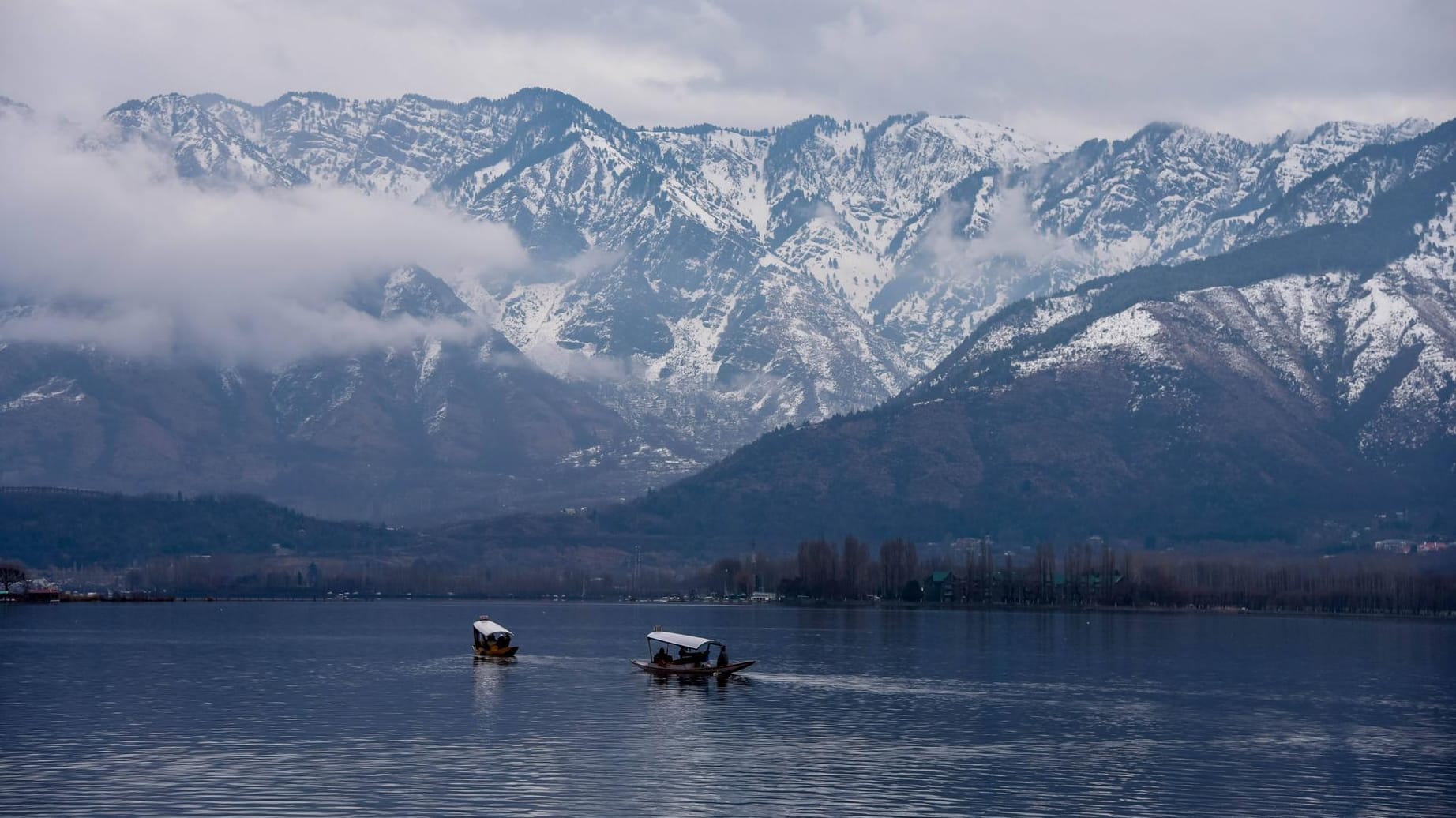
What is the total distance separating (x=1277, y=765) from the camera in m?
134

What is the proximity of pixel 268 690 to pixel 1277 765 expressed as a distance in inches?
3707

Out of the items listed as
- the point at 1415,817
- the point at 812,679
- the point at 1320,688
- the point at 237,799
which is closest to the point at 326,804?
the point at 237,799

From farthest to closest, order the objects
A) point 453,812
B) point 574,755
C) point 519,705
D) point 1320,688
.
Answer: point 1320,688 < point 519,705 < point 574,755 < point 453,812

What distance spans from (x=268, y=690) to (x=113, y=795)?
6740 cm

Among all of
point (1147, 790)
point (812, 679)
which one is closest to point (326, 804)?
point (1147, 790)

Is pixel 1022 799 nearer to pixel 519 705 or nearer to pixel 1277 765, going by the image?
pixel 1277 765

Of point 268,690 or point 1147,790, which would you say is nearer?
point 1147,790

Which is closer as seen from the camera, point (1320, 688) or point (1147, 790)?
point (1147, 790)

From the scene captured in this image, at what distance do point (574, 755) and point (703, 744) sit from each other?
1194 cm

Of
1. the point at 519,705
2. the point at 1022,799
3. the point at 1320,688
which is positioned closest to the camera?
the point at 1022,799

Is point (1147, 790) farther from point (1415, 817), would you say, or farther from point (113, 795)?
point (113, 795)

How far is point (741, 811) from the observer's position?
4355 inches

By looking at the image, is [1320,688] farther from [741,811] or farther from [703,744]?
[741,811]

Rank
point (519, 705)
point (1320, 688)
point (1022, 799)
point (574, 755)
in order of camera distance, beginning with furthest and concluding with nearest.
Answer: point (1320, 688)
point (519, 705)
point (574, 755)
point (1022, 799)
